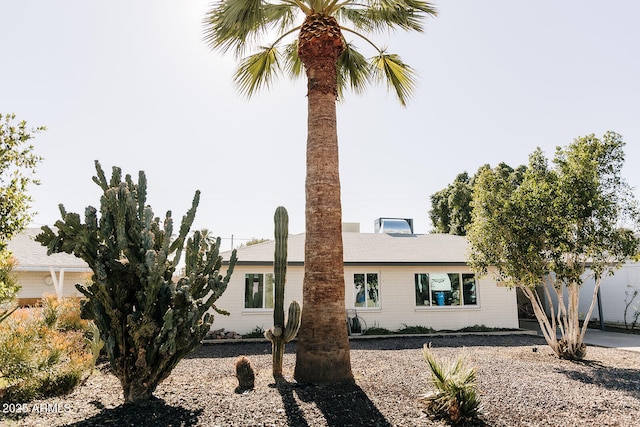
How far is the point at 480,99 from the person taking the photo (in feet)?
38.9

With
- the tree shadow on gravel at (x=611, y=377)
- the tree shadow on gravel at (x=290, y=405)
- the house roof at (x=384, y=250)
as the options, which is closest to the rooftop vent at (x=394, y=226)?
the house roof at (x=384, y=250)

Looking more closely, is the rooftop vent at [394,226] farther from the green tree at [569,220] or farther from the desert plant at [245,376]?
the desert plant at [245,376]

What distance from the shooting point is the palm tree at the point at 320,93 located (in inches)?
281

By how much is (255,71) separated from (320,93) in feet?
9.34

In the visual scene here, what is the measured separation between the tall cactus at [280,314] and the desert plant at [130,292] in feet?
6.52

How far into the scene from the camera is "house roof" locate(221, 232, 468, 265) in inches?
582

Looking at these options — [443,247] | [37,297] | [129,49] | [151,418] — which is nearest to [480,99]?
[443,247]

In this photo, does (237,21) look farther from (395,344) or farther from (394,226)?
(394,226)

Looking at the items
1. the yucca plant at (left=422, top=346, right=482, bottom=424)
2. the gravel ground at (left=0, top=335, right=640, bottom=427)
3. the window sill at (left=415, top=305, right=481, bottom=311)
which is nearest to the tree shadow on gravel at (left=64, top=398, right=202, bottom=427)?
the gravel ground at (left=0, top=335, right=640, bottom=427)

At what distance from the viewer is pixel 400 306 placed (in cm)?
1553

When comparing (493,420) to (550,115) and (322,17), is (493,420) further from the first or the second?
(550,115)

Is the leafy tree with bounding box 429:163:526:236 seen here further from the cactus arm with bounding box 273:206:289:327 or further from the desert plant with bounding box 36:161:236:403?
the desert plant with bounding box 36:161:236:403

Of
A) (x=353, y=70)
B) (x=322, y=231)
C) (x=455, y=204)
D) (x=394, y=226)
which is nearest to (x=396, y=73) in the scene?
(x=353, y=70)

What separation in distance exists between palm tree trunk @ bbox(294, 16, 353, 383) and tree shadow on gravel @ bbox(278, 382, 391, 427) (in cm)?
38
